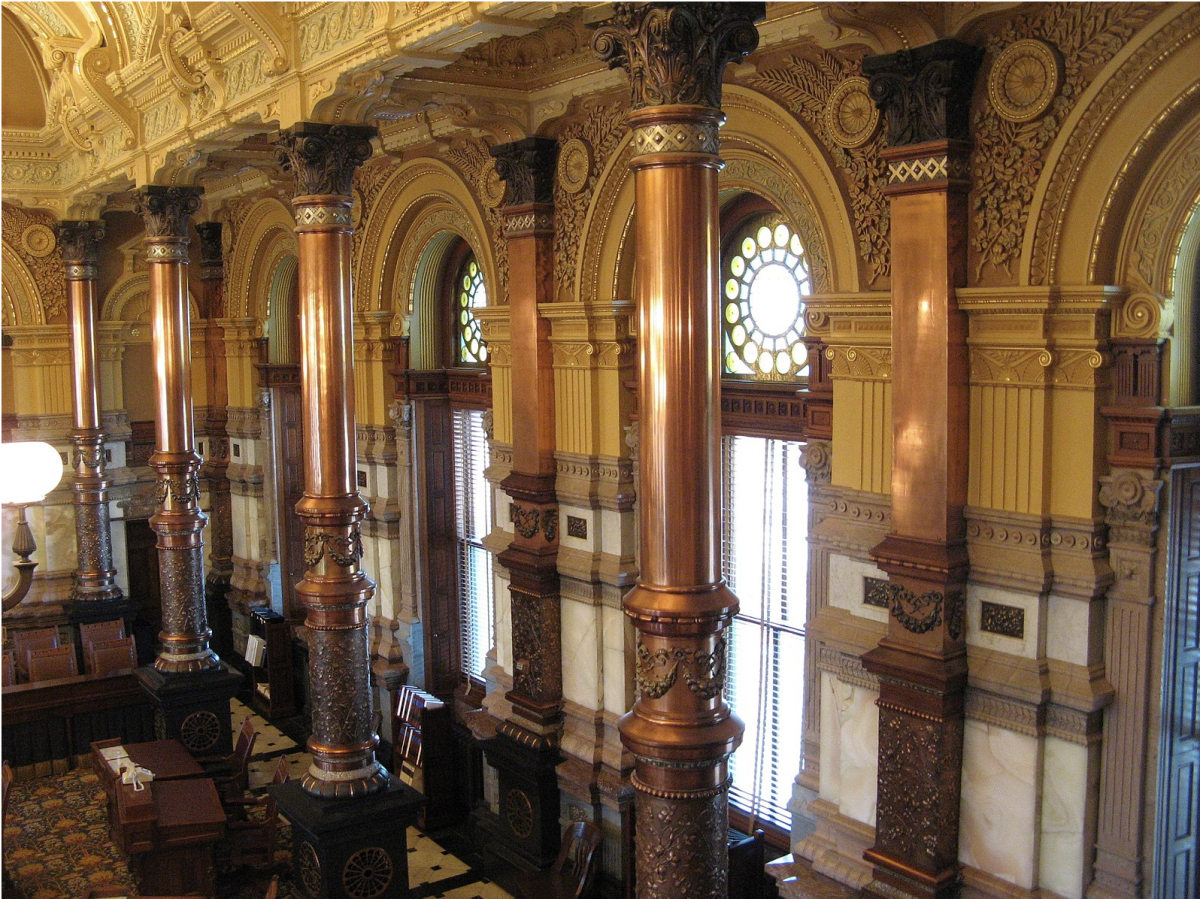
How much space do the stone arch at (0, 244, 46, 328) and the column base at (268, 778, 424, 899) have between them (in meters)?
8.98

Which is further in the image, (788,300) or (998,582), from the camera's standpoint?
(788,300)

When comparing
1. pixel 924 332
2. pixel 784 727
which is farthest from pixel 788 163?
pixel 784 727

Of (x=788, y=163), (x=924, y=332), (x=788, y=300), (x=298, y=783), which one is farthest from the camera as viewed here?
(x=298, y=783)

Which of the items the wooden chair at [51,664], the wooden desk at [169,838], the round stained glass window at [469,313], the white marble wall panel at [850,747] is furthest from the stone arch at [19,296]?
the white marble wall panel at [850,747]

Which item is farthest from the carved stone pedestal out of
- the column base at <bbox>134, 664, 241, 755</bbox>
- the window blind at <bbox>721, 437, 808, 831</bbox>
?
the column base at <bbox>134, 664, 241, 755</bbox>

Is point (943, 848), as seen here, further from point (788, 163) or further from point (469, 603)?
point (469, 603)

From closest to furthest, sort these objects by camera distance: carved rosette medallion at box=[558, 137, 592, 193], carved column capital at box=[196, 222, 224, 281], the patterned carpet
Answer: carved rosette medallion at box=[558, 137, 592, 193] → the patterned carpet → carved column capital at box=[196, 222, 224, 281]

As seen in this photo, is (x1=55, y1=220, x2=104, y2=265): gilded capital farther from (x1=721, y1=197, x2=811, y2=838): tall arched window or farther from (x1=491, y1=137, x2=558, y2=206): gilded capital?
(x1=721, y1=197, x2=811, y2=838): tall arched window

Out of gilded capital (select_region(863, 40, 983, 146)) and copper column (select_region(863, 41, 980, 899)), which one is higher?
gilded capital (select_region(863, 40, 983, 146))

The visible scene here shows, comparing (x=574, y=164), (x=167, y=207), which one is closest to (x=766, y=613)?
(x=574, y=164)

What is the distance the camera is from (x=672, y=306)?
4.36 m

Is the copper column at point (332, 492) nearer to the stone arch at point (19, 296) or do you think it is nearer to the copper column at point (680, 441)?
the copper column at point (680, 441)

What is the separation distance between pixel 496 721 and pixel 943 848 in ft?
14.0

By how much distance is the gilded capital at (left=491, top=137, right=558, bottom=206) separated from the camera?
8.16 metres
